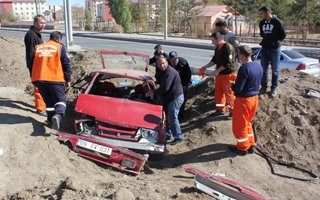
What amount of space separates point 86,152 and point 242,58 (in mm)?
3017

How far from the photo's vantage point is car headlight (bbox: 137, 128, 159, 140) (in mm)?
6395

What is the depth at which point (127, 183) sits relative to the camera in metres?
5.23

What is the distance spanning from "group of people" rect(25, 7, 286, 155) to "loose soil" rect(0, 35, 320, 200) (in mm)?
370

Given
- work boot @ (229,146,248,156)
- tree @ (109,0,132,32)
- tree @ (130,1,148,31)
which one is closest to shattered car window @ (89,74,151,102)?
work boot @ (229,146,248,156)

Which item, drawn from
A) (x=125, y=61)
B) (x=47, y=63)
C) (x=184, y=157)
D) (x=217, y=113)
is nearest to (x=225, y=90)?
(x=217, y=113)

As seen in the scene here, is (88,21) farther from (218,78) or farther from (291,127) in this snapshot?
(291,127)

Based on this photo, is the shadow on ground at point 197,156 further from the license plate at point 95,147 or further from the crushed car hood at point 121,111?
the license plate at point 95,147

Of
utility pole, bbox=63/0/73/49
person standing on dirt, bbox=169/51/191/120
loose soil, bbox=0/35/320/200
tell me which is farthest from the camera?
utility pole, bbox=63/0/73/49

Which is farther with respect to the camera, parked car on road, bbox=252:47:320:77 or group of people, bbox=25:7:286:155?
parked car on road, bbox=252:47:320:77

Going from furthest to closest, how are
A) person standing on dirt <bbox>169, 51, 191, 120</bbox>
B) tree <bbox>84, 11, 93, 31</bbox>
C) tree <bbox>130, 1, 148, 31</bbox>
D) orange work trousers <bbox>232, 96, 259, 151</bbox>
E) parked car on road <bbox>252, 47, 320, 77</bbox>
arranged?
tree <bbox>130, 1, 148, 31</bbox>
tree <bbox>84, 11, 93, 31</bbox>
parked car on road <bbox>252, 47, 320, 77</bbox>
person standing on dirt <bbox>169, 51, 191, 120</bbox>
orange work trousers <bbox>232, 96, 259, 151</bbox>

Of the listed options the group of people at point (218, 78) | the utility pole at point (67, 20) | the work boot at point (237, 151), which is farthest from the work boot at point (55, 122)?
the utility pole at point (67, 20)

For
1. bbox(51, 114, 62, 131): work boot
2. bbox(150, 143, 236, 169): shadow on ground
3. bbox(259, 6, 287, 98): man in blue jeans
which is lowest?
bbox(150, 143, 236, 169): shadow on ground

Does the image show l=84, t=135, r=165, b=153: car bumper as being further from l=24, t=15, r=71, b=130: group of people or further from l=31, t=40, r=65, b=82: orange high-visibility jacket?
l=31, t=40, r=65, b=82: orange high-visibility jacket

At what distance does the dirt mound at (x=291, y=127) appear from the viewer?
7.07 meters
